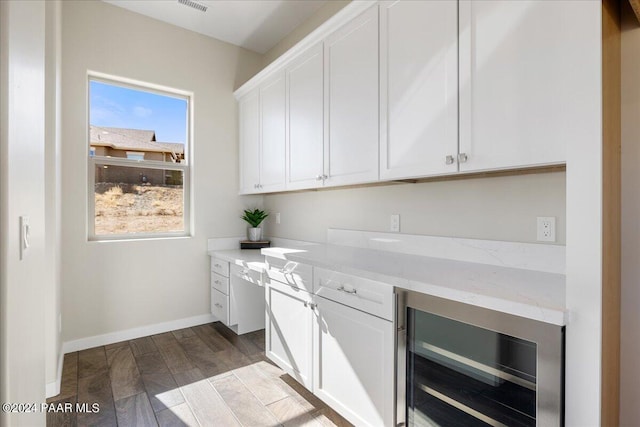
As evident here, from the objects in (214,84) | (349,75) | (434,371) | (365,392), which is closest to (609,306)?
(434,371)

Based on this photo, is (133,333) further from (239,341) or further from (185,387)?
(185,387)

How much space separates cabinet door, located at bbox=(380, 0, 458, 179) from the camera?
1.58 m

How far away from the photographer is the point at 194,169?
11.2 feet

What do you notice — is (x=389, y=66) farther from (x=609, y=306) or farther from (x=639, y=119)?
(x=609, y=306)

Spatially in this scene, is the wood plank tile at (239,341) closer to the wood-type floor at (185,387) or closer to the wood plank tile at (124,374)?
the wood-type floor at (185,387)

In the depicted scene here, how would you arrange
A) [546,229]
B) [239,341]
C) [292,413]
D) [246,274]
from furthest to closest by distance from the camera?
[239,341], [246,274], [292,413], [546,229]

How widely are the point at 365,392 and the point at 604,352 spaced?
3.37 ft

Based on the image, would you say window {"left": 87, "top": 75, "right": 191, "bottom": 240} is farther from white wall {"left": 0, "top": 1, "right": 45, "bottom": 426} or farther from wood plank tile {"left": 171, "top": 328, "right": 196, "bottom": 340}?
white wall {"left": 0, "top": 1, "right": 45, "bottom": 426}

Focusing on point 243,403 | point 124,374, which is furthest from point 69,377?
point 243,403

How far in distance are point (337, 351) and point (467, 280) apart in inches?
32.7

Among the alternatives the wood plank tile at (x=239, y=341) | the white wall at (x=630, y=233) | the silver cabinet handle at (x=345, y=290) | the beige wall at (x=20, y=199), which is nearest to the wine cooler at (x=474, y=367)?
the silver cabinet handle at (x=345, y=290)

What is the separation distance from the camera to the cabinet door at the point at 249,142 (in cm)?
328

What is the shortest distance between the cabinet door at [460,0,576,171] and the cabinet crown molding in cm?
73

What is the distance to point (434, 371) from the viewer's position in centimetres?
141
